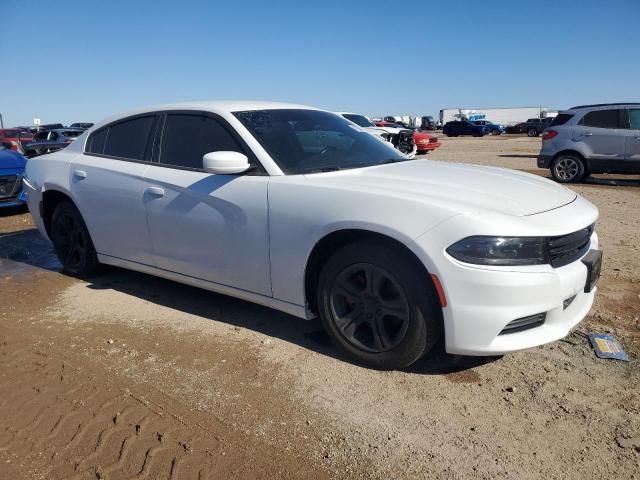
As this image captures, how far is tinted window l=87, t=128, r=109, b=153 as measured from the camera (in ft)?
15.5

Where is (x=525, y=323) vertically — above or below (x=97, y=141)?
below

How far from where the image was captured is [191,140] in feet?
13.1

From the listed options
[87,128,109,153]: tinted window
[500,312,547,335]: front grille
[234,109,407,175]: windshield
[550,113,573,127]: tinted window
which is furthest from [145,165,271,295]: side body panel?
[550,113,573,127]: tinted window

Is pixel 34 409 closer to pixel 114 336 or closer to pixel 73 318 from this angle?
pixel 114 336

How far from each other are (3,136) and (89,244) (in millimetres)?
20014

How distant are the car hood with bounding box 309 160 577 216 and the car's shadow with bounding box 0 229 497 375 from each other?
1.02 m

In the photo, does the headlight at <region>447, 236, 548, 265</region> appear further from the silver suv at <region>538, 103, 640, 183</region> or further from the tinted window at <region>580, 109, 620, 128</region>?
the tinted window at <region>580, 109, 620, 128</region>

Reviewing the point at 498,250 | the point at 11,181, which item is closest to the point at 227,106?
the point at 498,250

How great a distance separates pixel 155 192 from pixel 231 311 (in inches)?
43.4

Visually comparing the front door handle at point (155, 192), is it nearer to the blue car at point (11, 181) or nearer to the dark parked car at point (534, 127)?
the blue car at point (11, 181)

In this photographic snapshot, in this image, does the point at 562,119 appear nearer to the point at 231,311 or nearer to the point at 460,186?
the point at 460,186

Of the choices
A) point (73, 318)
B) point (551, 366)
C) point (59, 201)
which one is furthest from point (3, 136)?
point (551, 366)

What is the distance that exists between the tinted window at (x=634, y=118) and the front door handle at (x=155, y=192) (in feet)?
35.1

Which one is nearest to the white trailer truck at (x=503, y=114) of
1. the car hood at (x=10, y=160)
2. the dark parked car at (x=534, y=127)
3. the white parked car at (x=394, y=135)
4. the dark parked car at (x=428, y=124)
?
the dark parked car at (x=428, y=124)
